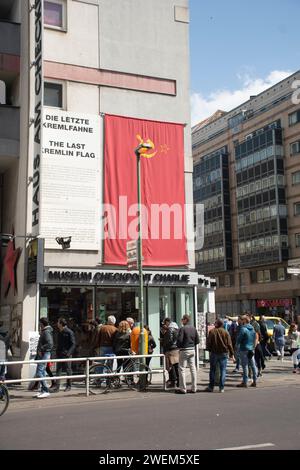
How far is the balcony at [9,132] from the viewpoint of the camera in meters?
18.4

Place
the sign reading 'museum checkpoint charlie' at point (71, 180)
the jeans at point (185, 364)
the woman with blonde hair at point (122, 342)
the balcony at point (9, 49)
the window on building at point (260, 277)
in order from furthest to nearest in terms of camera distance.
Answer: the window on building at point (260, 277), the balcony at point (9, 49), the sign reading 'museum checkpoint charlie' at point (71, 180), the woman with blonde hair at point (122, 342), the jeans at point (185, 364)

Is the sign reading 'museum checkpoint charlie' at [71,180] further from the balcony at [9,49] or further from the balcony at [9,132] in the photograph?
the balcony at [9,49]

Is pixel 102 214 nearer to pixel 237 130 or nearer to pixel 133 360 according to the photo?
pixel 133 360

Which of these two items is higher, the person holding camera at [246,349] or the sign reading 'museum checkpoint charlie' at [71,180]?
the sign reading 'museum checkpoint charlie' at [71,180]

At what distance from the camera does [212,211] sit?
252 ft

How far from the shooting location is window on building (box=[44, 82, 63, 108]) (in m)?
18.7

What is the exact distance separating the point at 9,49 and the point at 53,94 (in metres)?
2.33

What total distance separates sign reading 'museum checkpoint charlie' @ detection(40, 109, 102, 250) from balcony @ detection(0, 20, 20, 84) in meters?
2.42

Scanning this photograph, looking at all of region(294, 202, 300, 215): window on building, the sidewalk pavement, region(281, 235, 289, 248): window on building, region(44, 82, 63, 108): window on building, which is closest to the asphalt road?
the sidewalk pavement

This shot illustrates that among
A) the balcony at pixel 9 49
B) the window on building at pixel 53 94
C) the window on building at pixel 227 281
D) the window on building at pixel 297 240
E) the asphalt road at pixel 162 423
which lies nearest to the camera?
the asphalt road at pixel 162 423

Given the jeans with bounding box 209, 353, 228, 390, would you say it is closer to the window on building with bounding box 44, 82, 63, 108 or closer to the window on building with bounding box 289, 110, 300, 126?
the window on building with bounding box 44, 82, 63, 108

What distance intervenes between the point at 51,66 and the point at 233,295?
5648cm

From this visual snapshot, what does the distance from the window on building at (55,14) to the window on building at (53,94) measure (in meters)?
1.93

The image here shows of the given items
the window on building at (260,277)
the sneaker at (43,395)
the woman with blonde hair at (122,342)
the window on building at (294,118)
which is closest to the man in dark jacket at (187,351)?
the woman with blonde hair at (122,342)
